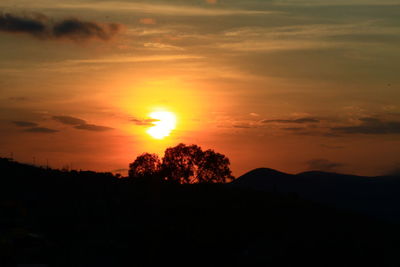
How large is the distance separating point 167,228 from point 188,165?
44941 millimetres

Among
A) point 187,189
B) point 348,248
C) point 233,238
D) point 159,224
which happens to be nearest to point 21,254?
point 159,224

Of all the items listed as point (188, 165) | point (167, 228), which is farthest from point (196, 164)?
point (167, 228)

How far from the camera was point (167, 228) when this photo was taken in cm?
5306

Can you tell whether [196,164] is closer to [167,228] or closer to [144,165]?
[144,165]

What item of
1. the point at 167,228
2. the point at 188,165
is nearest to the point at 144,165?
the point at 188,165

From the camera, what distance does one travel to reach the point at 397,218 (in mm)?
160250

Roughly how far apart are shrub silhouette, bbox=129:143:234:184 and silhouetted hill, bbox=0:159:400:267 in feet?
71.2

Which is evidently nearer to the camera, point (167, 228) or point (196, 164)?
point (167, 228)

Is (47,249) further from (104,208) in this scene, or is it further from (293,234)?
(293,234)

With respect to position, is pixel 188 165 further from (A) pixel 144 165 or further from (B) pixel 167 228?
(B) pixel 167 228

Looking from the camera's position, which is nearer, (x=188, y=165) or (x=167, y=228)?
(x=167, y=228)

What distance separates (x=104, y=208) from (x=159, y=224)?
30.6ft

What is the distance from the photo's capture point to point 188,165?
9788 cm

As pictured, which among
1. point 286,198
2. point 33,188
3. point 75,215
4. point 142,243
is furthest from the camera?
point 286,198
